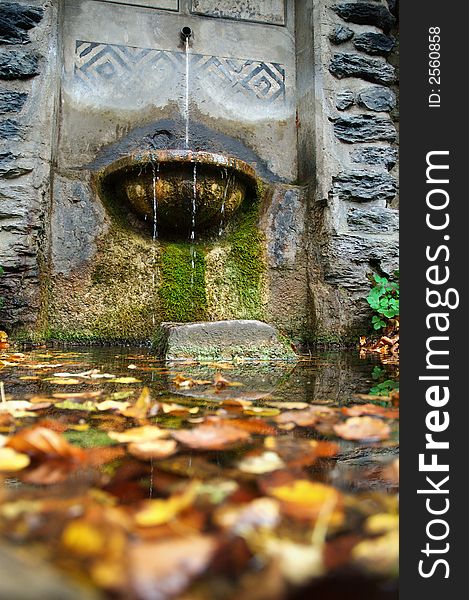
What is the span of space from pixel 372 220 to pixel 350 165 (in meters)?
0.39

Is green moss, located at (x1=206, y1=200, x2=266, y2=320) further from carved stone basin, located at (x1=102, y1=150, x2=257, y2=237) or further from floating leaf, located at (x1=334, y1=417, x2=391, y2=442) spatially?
floating leaf, located at (x1=334, y1=417, x2=391, y2=442)

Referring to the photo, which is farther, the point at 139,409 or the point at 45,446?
the point at 139,409

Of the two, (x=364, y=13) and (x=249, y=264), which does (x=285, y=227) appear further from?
(x=364, y=13)

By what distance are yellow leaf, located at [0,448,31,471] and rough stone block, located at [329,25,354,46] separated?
329 centimetres

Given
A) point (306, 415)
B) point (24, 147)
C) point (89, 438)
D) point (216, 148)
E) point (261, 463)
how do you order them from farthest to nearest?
point (216, 148) < point (24, 147) < point (306, 415) < point (89, 438) < point (261, 463)

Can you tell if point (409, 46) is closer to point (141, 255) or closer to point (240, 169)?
point (240, 169)

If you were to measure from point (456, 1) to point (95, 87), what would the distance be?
2480 millimetres

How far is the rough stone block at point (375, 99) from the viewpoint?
10.4ft

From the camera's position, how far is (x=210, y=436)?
2.64 feet

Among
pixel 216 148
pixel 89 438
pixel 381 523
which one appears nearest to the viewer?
pixel 381 523

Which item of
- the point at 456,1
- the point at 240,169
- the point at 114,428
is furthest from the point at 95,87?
the point at 114,428

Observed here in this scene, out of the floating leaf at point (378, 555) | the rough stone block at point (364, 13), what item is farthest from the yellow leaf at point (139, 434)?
the rough stone block at point (364, 13)

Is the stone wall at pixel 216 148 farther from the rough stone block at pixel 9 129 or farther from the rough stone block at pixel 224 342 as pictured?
the rough stone block at pixel 224 342

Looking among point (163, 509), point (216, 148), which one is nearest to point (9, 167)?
point (216, 148)
